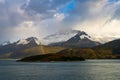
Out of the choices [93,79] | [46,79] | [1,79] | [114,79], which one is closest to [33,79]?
[46,79]

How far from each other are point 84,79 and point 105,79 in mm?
8559

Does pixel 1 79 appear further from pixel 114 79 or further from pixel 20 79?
pixel 114 79

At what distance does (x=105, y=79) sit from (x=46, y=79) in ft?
80.3

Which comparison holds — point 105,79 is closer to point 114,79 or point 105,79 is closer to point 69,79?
point 114,79

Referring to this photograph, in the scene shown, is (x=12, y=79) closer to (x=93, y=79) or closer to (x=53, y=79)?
(x=53, y=79)

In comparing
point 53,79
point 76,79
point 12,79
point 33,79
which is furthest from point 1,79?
point 76,79

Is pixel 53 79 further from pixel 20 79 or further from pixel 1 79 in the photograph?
pixel 1 79

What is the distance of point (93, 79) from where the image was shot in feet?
403

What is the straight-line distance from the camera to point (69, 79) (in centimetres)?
12494

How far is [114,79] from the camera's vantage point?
12350cm

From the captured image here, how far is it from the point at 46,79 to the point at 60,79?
20.0ft

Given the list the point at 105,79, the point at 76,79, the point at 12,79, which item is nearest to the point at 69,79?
the point at 76,79

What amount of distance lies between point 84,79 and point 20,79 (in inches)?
1075

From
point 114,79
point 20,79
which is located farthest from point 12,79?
point 114,79
